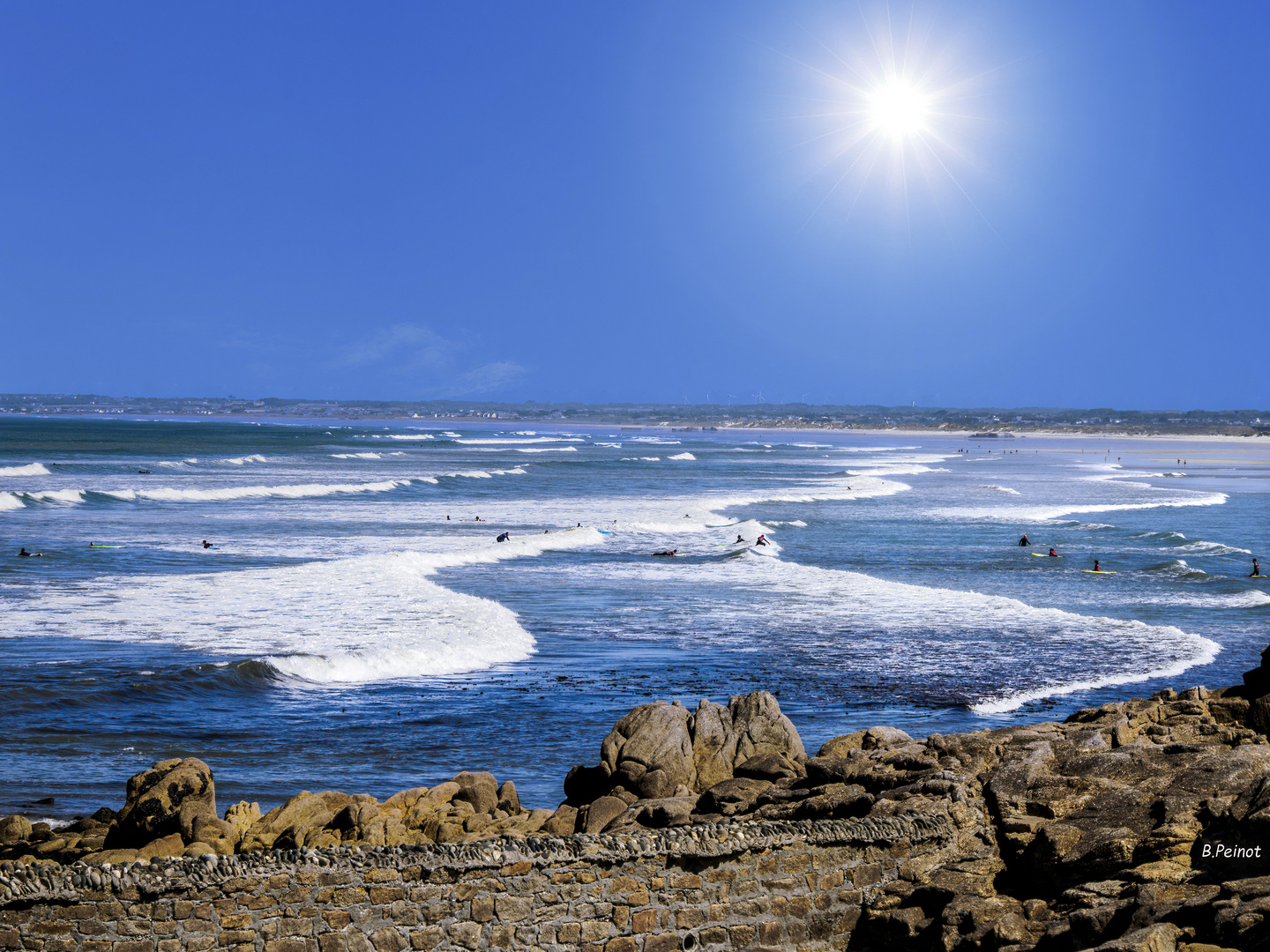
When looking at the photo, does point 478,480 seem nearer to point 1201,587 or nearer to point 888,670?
point 1201,587

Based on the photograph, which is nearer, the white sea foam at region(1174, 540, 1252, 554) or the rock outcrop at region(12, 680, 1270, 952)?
the rock outcrop at region(12, 680, 1270, 952)

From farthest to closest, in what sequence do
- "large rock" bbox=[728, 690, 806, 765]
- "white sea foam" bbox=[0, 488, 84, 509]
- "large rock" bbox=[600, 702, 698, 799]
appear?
"white sea foam" bbox=[0, 488, 84, 509] → "large rock" bbox=[728, 690, 806, 765] → "large rock" bbox=[600, 702, 698, 799]

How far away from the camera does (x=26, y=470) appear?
7575 cm

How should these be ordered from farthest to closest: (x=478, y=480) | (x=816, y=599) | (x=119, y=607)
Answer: (x=478, y=480), (x=816, y=599), (x=119, y=607)

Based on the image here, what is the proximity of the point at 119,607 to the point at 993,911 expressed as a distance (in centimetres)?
2166

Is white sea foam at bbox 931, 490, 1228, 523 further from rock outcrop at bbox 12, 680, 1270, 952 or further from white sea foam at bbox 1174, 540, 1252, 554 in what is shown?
rock outcrop at bbox 12, 680, 1270, 952

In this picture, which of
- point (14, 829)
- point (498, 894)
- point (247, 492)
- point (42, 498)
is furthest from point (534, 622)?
point (247, 492)

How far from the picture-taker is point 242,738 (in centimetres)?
1593

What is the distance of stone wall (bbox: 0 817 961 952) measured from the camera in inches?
314

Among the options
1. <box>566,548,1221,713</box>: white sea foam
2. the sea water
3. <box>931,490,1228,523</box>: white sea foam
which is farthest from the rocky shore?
<box>931,490,1228,523</box>: white sea foam

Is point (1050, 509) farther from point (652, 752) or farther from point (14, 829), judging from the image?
point (14, 829)

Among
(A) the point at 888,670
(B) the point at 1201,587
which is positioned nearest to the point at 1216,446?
(B) the point at 1201,587

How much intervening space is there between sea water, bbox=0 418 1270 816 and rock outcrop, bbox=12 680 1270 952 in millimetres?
2234

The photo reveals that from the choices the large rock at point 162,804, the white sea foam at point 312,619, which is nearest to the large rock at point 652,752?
the large rock at point 162,804
